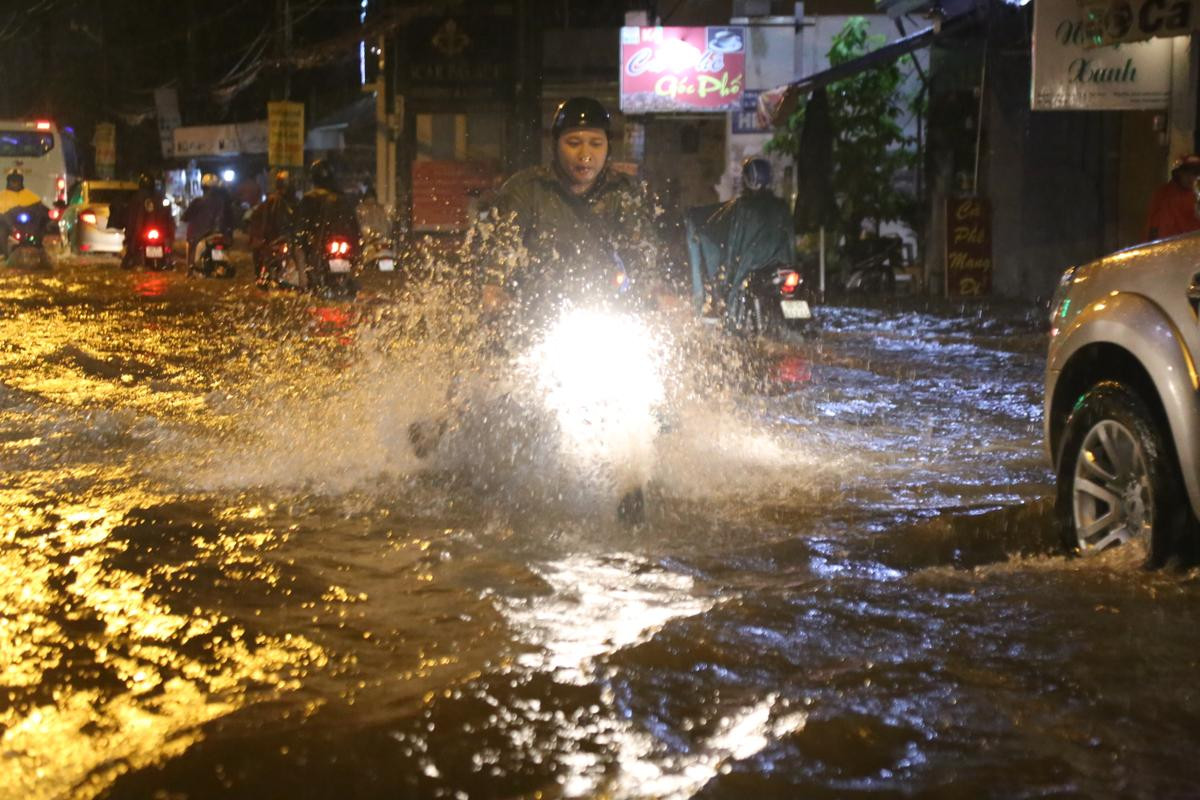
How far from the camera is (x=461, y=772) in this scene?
3.54m

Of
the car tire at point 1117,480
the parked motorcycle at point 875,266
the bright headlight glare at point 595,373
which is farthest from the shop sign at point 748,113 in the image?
the car tire at point 1117,480

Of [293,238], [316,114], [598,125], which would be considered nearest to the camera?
[598,125]

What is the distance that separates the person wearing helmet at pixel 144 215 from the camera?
86.6 ft

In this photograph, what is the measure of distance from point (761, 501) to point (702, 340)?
266cm

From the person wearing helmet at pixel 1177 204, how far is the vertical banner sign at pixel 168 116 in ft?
140

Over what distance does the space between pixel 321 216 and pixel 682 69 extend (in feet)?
32.9

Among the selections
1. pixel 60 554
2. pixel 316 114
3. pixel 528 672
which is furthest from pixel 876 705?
pixel 316 114

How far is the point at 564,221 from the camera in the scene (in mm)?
6605

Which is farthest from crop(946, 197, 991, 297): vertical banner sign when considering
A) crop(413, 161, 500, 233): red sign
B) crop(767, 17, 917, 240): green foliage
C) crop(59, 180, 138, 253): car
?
crop(59, 180, 138, 253): car

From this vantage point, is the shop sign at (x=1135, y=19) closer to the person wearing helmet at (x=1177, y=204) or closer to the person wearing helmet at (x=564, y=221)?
the person wearing helmet at (x=1177, y=204)

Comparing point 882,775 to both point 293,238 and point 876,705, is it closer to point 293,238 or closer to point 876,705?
point 876,705

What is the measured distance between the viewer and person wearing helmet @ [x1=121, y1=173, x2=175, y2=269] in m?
26.4

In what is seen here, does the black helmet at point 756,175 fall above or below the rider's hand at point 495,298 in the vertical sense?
above

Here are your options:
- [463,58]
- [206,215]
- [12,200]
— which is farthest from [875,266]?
[12,200]
